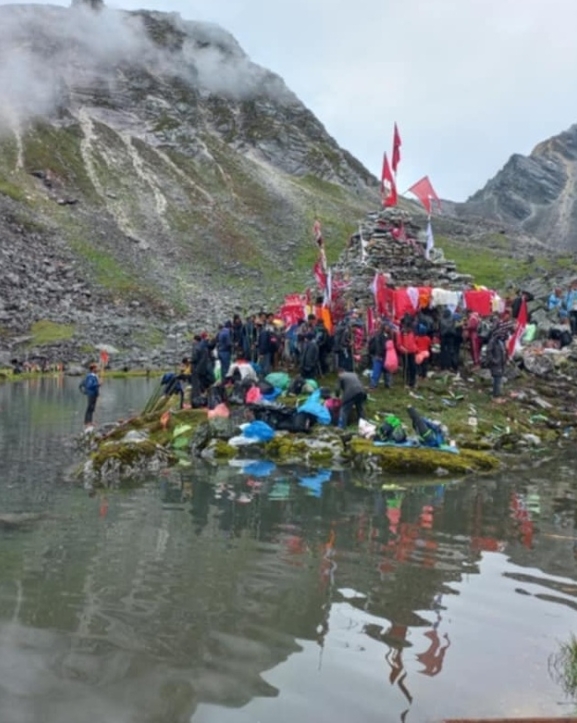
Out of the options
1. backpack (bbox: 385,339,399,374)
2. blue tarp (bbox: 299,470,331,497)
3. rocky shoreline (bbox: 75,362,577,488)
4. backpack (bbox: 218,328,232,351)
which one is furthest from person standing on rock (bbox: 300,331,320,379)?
blue tarp (bbox: 299,470,331,497)

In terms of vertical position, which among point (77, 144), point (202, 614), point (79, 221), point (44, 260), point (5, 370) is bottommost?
point (202, 614)

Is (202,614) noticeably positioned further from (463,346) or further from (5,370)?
(5,370)

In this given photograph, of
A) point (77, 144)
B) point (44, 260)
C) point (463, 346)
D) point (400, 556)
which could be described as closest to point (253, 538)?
point (400, 556)

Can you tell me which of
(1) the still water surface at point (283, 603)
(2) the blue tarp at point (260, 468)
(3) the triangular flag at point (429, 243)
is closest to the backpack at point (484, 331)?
(3) the triangular flag at point (429, 243)

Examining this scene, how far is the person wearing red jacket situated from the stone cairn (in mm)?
4398

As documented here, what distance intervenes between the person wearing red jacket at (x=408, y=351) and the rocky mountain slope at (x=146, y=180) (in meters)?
46.3

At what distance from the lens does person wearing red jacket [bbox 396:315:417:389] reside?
23.1 meters

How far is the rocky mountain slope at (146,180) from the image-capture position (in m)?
80.4

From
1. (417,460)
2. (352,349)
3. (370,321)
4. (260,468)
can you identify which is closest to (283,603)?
(260,468)

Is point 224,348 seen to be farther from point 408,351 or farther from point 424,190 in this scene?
point 424,190

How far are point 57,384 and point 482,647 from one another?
144ft

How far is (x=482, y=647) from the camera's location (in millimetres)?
7551

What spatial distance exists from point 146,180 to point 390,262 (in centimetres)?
9667

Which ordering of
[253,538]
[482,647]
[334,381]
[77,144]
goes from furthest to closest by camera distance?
1. [77,144]
2. [334,381]
3. [253,538]
4. [482,647]
